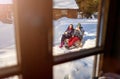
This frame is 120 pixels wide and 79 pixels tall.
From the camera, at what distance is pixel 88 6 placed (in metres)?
1.51

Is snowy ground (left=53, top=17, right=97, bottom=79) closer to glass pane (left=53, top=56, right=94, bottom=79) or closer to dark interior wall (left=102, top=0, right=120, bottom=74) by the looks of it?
glass pane (left=53, top=56, right=94, bottom=79)

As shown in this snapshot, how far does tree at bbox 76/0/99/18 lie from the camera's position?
4.81 feet

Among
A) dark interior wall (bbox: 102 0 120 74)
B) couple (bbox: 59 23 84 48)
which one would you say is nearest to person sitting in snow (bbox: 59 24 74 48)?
couple (bbox: 59 23 84 48)

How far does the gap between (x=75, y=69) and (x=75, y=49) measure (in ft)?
0.63

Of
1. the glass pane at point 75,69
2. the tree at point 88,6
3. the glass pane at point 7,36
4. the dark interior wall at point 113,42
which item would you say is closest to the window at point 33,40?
the glass pane at point 7,36

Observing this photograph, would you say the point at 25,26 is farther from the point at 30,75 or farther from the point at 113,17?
the point at 113,17

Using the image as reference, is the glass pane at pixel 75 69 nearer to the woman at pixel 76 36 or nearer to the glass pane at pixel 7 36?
the woman at pixel 76 36

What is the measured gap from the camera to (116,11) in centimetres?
162

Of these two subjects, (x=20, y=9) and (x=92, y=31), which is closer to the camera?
(x=20, y=9)

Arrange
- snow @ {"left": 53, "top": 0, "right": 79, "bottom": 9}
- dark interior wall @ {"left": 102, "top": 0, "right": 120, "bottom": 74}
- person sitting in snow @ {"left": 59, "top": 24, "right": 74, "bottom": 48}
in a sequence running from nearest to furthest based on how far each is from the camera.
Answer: snow @ {"left": 53, "top": 0, "right": 79, "bottom": 9} < person sitting in snow @ {"left": 59, "top": 24, "right": 74, "bottom": 48} < dark interior wall @ {"left": 102, "top": 0, "right": 120, "bottom": 74}

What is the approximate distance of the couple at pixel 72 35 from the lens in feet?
4.72

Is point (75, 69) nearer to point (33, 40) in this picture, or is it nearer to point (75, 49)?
point (75, 49)

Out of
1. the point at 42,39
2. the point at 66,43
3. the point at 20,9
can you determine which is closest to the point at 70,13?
the point at 66,43

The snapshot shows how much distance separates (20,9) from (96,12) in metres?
0.74
